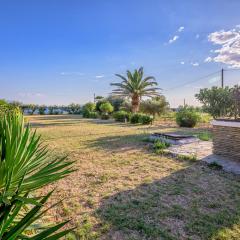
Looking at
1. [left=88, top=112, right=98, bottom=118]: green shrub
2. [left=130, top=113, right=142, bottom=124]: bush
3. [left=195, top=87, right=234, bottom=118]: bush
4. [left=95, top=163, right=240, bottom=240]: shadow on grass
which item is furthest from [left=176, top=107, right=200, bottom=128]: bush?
[left=88, top=112, right=98, bottom=118]: green shrub

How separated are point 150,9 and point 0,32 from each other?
9.33 metres

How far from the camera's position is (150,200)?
Answer: 15.5ft

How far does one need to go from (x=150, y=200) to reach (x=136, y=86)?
27178 millimetres

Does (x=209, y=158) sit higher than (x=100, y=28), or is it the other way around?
(x=100, y=28)

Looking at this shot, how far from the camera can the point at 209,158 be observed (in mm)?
7852

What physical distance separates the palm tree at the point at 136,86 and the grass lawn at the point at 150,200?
78.0 feet

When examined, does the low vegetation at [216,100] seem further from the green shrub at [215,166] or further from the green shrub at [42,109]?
the green shrub at [42,109]

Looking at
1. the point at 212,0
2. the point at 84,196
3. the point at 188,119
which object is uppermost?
the point at 212,0

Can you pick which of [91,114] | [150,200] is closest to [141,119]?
[91,114]

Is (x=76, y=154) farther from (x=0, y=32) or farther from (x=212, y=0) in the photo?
(x=0, y=32)

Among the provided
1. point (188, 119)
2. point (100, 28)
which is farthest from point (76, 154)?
point (188, 119)

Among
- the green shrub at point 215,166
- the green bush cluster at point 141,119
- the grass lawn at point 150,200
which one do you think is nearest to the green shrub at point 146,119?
the green bush cluster at point 141,119

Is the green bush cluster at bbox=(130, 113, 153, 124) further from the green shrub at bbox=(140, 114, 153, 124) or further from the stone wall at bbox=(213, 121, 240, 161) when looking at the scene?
the stone wall at bbox=(213, 121, 240, 161)

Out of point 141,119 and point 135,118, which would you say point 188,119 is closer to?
point 141,119
